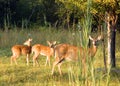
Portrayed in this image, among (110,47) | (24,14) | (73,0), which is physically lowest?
(24,14)

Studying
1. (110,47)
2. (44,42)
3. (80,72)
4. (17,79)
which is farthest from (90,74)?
(44,42)

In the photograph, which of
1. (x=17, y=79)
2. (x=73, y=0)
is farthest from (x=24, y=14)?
(x=17, y=79)

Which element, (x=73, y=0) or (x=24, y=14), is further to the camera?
(x=24, y=14)

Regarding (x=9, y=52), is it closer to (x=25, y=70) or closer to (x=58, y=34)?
(x=58, y=34)

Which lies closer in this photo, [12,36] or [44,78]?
[44,78]

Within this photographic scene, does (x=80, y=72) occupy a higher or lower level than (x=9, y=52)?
higher

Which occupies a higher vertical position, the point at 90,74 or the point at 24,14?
the point at 90,74

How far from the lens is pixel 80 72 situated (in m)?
4.37

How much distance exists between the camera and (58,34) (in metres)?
25.0

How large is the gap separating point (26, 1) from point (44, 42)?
1676 centimetres

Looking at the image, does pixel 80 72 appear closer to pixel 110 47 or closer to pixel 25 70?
pixel 25 70

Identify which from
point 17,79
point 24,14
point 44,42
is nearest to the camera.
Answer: point 17,79

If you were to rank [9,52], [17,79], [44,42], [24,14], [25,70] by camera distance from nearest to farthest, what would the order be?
[17,79] < [25,70] < [9,52] < [44,42] < [24,14]

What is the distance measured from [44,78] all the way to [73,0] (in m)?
3.31
